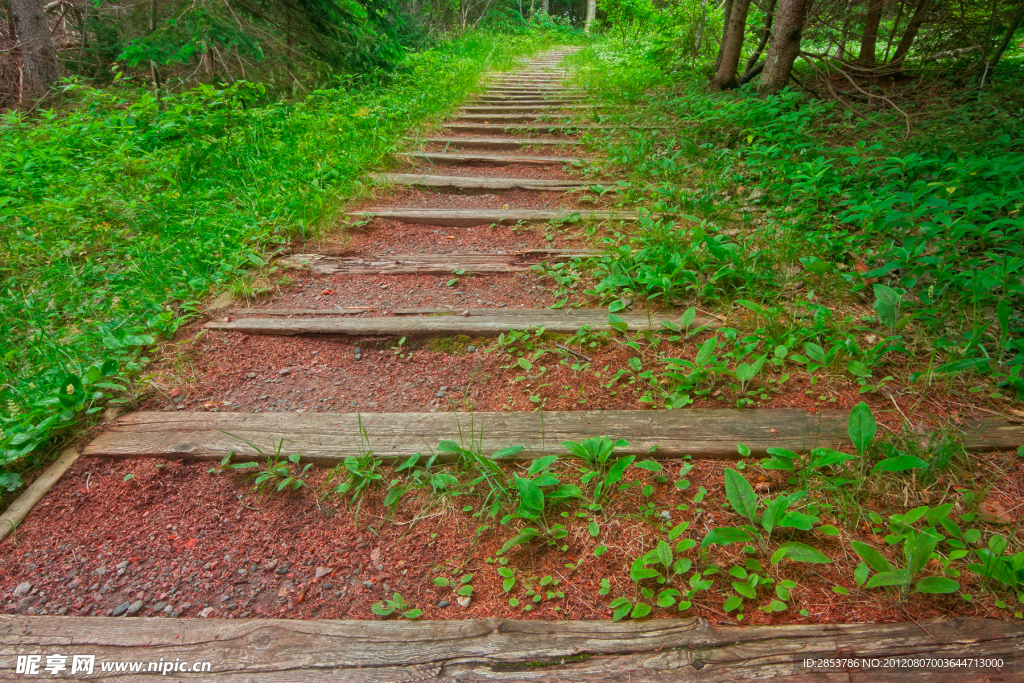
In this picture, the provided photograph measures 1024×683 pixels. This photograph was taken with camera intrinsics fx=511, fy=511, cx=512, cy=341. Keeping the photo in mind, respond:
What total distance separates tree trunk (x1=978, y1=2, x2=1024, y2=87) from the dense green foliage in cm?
19

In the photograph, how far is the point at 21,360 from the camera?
80.1 inches

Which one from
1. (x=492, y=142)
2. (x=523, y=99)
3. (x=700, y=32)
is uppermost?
(x=700, y=32)

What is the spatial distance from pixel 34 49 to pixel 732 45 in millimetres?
7980

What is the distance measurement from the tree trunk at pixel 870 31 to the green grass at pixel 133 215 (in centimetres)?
445

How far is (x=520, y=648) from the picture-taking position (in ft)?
3.71

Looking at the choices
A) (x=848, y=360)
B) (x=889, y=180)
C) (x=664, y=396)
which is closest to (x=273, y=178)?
(x=664, y=396)

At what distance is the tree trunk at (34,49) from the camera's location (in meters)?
5.79

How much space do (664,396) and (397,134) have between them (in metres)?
4.22

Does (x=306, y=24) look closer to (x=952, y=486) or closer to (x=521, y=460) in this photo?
(x=521, y=460)

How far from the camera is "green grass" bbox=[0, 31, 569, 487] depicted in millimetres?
1971

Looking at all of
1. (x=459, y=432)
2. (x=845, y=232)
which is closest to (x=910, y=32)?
(x=845, y=232)

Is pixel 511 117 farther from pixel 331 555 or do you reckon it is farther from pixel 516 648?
pixel 516 648

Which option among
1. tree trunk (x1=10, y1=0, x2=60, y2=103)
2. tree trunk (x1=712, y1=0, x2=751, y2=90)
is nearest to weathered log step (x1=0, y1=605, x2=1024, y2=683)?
tree trunk (x1=712, y1=0, x2=751, y2=90)

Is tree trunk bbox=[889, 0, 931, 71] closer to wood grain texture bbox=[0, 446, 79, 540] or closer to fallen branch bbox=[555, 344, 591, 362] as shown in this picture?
fallen branch bbox=[555, 344, 591, 362]
